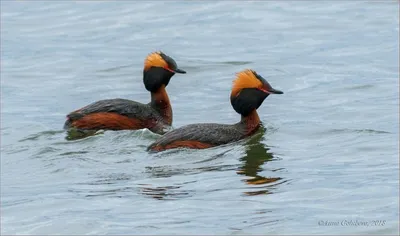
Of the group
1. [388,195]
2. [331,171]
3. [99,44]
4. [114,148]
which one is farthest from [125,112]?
[99,44]

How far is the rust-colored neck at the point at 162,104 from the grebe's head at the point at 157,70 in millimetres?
78

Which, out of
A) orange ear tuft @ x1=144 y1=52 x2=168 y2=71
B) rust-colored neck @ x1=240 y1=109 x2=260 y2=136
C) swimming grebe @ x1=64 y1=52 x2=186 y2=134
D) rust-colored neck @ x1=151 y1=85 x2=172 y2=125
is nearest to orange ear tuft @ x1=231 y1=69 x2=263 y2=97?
rust-colored neck @ x1=240 y1=109 x2=260 y2=136

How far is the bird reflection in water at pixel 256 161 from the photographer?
14703mm

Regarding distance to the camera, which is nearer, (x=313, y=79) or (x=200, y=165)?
(x=200, y=165)

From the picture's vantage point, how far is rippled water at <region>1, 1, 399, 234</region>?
1331 cm

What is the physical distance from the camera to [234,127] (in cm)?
1725

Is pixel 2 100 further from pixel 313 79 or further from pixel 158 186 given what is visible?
pixel 158 186

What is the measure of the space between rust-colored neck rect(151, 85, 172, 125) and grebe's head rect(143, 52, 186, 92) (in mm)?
78

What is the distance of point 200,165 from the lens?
618 inches

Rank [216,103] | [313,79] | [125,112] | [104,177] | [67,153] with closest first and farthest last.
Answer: [104,177]
[67,153]
[125,112]
[216,103]
[313,79]

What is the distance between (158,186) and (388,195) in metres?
2.51

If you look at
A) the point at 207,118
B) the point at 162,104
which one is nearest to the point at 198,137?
the point at 162,104

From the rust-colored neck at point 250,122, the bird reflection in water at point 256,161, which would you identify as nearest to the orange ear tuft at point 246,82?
the rust-colored neck at point 250,122

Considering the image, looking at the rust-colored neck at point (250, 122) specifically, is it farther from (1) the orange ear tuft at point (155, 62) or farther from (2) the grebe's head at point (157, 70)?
(1) the orange ear tuft at point (155, 62)
